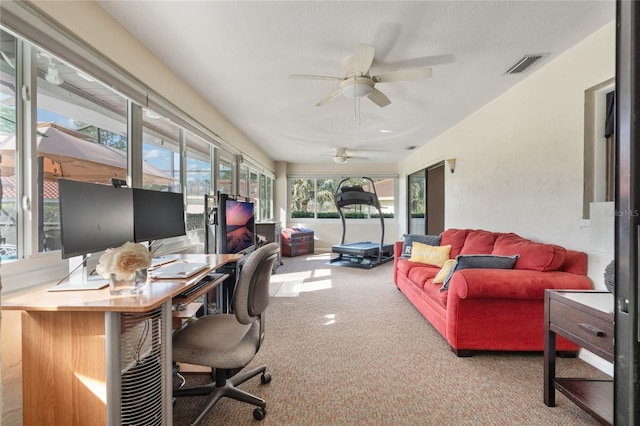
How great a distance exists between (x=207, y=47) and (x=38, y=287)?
209 centimetres

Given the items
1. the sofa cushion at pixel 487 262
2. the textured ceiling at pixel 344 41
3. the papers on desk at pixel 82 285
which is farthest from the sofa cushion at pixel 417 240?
the papers on desk at pixel 82 285

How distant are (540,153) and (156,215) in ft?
11.5

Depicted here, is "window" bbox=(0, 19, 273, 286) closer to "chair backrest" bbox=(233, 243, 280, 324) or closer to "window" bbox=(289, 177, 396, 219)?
"chair backrest" bbox=(233, 243, 280, 324)

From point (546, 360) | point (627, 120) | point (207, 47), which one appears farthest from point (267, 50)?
point (546, 360)

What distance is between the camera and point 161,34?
2312mm

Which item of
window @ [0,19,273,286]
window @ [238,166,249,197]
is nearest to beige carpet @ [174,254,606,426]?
window @ [0,19,273,286]

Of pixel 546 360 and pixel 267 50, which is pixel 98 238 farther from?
pixel 546 360

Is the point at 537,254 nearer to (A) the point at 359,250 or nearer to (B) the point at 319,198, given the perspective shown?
(A) the point at 359,250

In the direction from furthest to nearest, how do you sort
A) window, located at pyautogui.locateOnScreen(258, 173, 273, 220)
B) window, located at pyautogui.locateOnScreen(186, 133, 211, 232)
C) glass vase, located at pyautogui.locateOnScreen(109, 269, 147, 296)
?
window, located at pyautogui.locateOnScreen(258, 173, 273, 220) → window, located at pyautogui.locateOnScreen(186, 133, 211, 232) → glass vase, located at pyautogui.locateOnScreen(109, 269, 147, 296)

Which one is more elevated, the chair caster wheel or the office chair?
the office chair

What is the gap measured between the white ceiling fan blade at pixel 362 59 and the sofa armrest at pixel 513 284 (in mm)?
1875

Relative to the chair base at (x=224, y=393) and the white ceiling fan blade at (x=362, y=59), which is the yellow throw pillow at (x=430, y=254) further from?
the chair base at (x=224, y=393)

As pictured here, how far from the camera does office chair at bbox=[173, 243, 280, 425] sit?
1539mm

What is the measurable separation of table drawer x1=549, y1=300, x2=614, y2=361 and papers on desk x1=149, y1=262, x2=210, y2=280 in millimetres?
2257
